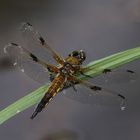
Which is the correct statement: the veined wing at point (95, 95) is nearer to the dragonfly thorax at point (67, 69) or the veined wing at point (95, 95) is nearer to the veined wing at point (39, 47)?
the dragonfly thorax at point (67, 69)

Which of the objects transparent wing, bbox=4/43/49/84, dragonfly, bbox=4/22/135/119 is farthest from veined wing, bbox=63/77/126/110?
transparent wing, bbox=4/43/49/84

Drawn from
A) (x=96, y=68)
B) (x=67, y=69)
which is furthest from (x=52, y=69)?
(x=96, y=68)

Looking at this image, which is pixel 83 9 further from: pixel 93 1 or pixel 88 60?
pixel 88 60

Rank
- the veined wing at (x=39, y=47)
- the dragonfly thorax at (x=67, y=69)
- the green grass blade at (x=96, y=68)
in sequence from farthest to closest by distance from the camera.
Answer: the veined wing at (x=39, y=47), the dragonfly thorax at (x=67, y=69), the green grass blade at (x=96, y=68)

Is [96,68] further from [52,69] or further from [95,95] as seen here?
[52,69]

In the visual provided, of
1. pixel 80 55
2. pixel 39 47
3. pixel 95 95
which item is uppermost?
pixel 39 47

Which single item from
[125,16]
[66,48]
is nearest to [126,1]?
[125,16]

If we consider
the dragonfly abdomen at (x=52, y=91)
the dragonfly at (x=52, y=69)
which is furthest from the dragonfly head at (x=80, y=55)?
the dragonfly abdomen at (x=52, y=91)
